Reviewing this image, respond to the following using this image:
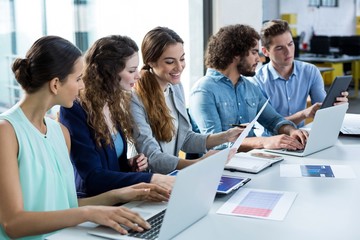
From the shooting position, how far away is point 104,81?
2025mm

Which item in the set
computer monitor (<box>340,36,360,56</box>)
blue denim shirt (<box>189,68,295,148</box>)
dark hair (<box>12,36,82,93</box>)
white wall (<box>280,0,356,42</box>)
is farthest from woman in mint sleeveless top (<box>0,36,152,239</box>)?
white wall (<box>280,0,356,42</box>)

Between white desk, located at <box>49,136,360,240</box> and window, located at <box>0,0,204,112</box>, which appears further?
window, located at <box>0,0,204,112</box>

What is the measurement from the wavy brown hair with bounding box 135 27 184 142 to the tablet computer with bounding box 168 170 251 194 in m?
0.50

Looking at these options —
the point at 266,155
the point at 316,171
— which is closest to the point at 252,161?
the point at 266,155

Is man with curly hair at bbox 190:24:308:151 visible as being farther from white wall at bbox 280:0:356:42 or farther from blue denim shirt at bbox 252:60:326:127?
white wall at bbox 280:0:356:42

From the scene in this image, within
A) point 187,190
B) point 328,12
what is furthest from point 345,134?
point 328,12

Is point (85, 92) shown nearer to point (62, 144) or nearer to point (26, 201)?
point (62, 144)

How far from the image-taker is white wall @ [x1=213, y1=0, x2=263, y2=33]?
4.31 m

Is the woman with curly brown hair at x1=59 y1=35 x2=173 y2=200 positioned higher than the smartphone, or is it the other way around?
the woman with curly brown hair at x1=59 y1=35 x2=173 y2=200

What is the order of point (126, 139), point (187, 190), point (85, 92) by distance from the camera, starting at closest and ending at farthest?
point (187, 190)
point (85, 92)
point (126, 139)

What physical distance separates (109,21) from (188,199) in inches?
105

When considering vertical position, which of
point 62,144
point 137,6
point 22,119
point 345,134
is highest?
point 137,6

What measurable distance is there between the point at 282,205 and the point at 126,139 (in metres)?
0.76

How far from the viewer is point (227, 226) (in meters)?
1.49
